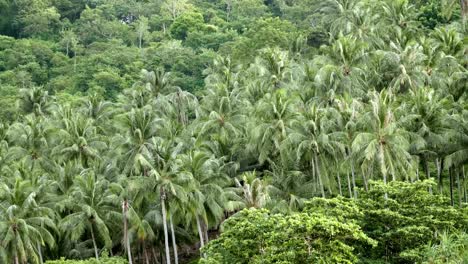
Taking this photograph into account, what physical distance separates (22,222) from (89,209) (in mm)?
5242

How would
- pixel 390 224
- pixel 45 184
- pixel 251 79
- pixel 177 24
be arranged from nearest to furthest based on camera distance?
pixel 390 224 → pixel 45 184 → pixel 251 79 → pixel 177 24

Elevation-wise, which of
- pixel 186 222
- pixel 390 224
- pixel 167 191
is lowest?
pixel 186 222

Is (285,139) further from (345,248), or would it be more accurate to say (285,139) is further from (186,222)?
(345,248)

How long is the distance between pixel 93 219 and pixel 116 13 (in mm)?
95858

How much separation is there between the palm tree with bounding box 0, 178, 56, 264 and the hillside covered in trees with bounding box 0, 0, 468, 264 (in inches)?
5.3

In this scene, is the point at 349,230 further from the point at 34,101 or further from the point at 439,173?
the point at 34,101

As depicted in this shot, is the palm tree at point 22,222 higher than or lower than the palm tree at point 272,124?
lower

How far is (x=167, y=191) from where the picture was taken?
5094cm

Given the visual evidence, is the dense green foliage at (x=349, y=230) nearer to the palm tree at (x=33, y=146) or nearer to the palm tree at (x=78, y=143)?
the palm tree at (x=78, y=143)

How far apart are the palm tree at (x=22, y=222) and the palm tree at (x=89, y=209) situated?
1693 mm

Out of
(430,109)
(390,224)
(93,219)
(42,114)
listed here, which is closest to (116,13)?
(42,114)

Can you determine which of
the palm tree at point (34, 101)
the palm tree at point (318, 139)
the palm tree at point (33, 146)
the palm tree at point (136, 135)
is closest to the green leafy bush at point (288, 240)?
the palm tree at point (318, 139)

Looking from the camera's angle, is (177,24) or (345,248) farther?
(177,24)

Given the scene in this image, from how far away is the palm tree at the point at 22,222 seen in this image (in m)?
49.9
